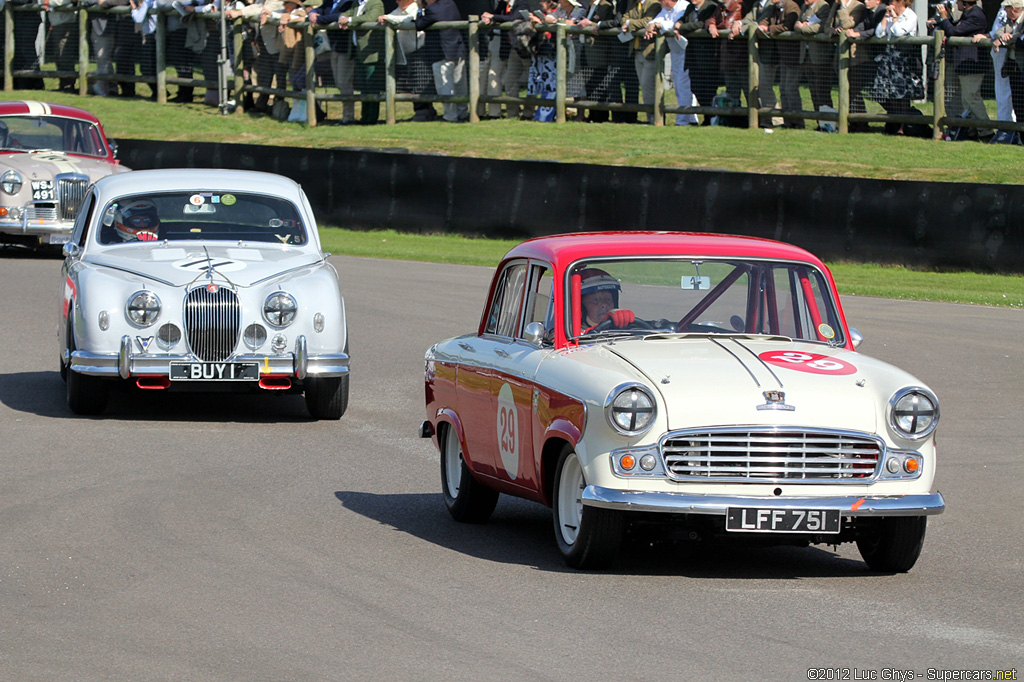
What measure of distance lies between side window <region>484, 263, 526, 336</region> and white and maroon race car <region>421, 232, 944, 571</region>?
0.03m

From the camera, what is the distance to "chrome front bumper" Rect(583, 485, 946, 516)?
20.1 feet

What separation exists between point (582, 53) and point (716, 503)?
20.0 metres

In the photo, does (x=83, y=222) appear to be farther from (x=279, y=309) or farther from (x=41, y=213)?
(x=41, y=213)

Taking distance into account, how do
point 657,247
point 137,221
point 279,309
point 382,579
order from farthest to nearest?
point 137,221
point 279,309
point 657,247
point 382,579

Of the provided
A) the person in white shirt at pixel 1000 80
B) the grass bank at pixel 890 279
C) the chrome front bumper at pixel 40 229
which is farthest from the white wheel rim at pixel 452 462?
the person in white shirt at pixel 1000 80

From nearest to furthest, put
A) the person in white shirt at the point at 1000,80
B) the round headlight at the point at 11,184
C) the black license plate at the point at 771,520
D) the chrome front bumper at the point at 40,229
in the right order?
1. the black license plate at the point at 771,520
2. the round headlight at the point at 11,184
3. the chrome front bumper at the point at 40,229
4. the person in white shirt at the point at 1000,80

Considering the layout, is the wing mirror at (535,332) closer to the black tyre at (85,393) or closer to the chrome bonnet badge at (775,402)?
the chrome bonnet badge at (775,402)

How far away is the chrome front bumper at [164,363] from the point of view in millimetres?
10336

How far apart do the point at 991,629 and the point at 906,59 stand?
17.7 m

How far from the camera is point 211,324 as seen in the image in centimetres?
1049

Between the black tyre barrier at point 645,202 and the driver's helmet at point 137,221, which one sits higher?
the driver's helmet at point 137,221

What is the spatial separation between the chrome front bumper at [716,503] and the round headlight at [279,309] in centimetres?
476

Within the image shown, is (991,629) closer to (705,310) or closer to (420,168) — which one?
(705,310)

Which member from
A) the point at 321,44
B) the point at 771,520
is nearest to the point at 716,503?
the point at 771,520
